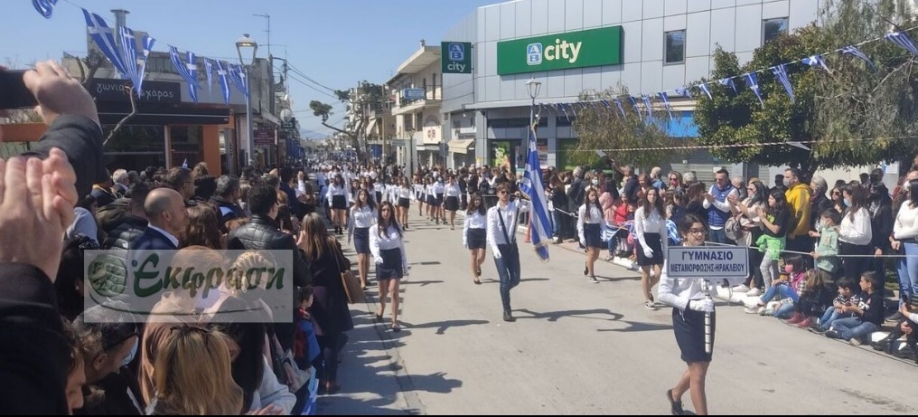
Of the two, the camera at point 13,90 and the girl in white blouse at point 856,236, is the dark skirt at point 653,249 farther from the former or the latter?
the camera at point 13,90

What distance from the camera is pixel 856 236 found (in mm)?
9062

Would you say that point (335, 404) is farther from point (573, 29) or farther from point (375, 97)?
point (375, 97)

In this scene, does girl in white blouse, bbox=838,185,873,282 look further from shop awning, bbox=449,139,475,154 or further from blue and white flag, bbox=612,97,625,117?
shop awning, bbox=449,139,475,154

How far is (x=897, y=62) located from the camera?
1396 centimetres

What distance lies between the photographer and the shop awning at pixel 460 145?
39.5 m

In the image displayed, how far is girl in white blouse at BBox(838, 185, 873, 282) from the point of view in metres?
9.06

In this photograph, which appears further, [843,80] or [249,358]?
[843,80]

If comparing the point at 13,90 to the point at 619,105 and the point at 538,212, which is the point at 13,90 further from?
the point at 619,105

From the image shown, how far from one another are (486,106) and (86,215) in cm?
3198

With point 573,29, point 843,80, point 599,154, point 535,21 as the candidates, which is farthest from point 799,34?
point 535,21

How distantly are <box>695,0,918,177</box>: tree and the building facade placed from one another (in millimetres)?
6584

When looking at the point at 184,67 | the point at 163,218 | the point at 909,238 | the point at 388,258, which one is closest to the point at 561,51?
the point at 184,67

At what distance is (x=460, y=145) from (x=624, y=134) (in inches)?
712

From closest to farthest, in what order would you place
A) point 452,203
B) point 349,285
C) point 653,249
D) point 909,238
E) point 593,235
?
1. point 349,285
2. point 909,238
3. point 653,249
4. point 593,235
5. point 452,203
